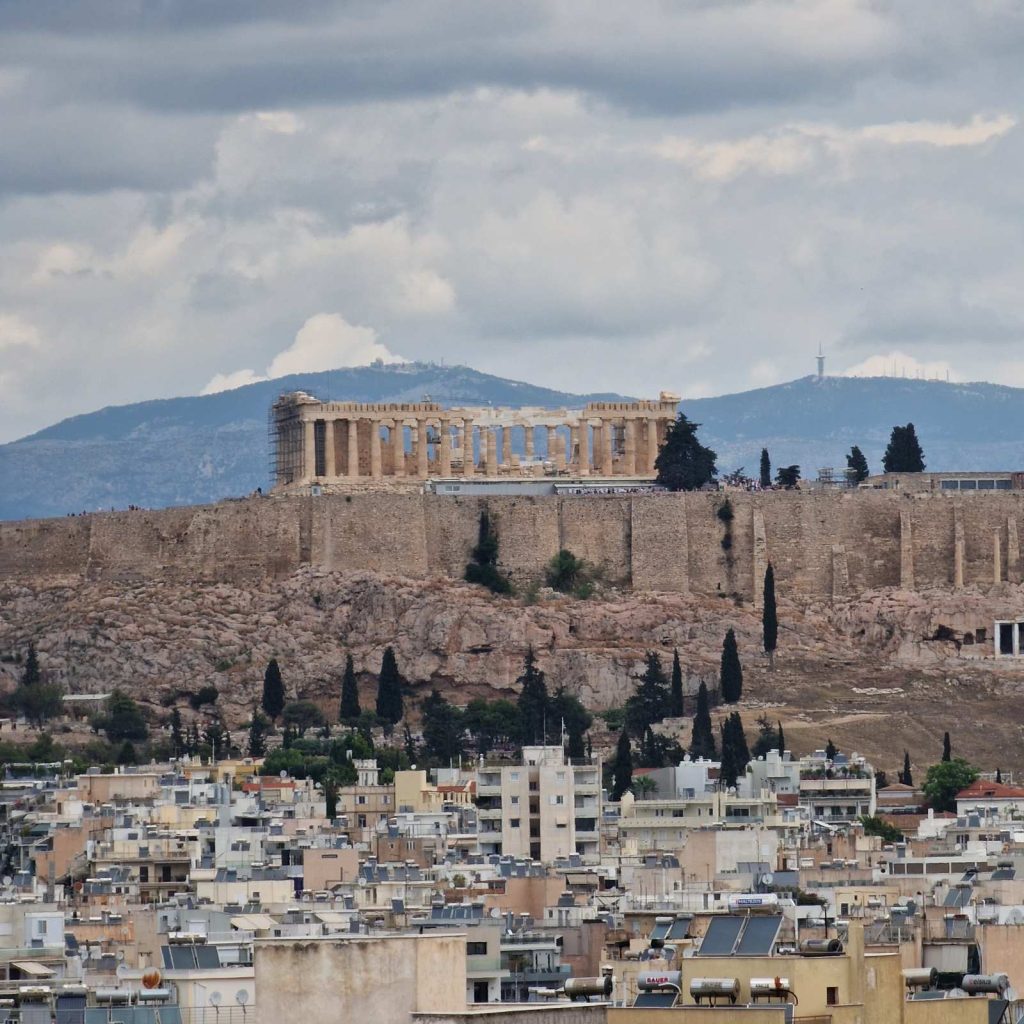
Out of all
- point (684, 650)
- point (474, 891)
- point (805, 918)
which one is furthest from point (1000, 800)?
point (805, 918)

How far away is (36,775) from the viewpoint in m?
87.0

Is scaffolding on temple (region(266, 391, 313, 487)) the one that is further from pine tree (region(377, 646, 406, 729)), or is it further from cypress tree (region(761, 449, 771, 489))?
pine tree (region(377, 646, 406, 729))

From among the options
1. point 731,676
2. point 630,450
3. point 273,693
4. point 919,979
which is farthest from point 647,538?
point 919,979

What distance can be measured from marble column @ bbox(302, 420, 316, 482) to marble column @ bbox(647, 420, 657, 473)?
929cm

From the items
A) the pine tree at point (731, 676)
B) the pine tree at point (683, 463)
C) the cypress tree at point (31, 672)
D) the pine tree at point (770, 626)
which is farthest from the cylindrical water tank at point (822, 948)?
the pine tree at point (683, 463)

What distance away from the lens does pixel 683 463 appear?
106 metres

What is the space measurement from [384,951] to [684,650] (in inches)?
2950

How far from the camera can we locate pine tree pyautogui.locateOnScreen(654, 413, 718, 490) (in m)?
106

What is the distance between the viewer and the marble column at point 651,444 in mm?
110375

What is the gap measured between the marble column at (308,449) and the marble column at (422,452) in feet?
9.09

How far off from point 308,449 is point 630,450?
924 centimetres

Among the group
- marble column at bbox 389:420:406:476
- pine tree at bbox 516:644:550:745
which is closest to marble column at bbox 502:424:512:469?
marble column at bbox 389:420:406:476

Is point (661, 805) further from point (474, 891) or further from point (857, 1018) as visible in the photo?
point (857, 1018)

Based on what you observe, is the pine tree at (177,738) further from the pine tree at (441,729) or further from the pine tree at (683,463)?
the pine tree at (683,463)
